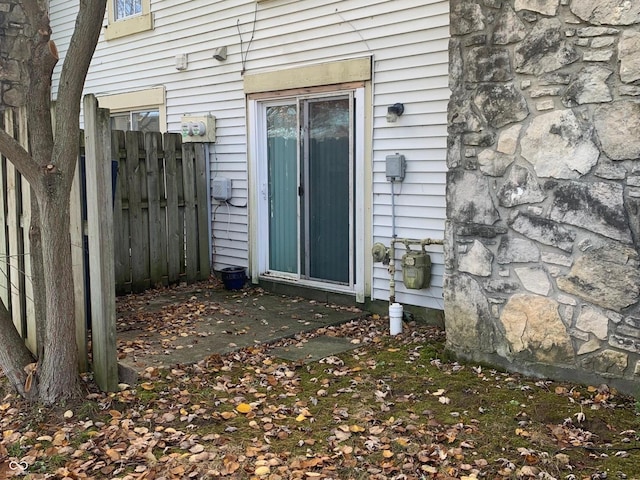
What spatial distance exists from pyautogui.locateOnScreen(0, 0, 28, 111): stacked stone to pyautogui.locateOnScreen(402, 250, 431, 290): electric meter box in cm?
517

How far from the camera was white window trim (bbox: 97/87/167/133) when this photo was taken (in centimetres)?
895

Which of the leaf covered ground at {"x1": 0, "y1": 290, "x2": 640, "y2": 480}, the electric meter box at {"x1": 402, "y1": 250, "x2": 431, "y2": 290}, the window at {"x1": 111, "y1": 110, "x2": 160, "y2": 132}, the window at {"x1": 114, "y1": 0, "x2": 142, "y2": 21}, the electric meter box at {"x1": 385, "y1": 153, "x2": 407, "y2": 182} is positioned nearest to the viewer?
the leaf covered ground at {"x1": 0, "y1": 290, "x2": 640, "y2": 480}

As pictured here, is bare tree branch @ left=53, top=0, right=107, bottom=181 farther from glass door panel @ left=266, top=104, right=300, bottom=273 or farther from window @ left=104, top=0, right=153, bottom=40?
window @ left=104, top=0, right=153, bottom=40

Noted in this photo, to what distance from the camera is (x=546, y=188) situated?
421cm

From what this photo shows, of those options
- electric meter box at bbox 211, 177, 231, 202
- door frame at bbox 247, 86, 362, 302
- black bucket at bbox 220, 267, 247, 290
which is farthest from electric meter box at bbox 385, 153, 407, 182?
electric meter box at bbox 211, 177, 231, 202

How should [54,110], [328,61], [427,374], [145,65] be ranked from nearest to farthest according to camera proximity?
1. [54,110]
2. [427,374]
3. [328,61]
4. [145,65]

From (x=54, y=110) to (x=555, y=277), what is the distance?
3.51 meters

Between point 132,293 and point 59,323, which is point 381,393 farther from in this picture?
point 132,293

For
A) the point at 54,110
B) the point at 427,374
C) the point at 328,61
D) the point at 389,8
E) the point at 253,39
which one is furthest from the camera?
the point at 253,39

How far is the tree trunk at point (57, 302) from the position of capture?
13.0 ft

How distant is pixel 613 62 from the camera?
3846 millimetres

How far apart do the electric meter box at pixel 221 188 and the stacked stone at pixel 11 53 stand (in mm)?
2537

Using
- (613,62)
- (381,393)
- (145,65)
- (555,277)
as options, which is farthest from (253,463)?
(145,65)

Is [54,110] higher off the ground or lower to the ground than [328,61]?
lower
